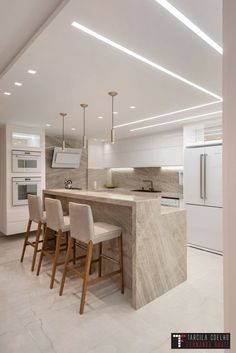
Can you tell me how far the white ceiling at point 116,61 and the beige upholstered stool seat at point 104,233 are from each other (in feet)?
5.39

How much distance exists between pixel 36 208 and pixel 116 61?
2280mm

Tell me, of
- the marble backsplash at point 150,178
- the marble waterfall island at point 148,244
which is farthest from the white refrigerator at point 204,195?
the marble waterfall island at point 148,244

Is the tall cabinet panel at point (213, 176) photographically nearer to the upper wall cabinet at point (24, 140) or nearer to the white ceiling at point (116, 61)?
the white ceiling at point (116, 61)

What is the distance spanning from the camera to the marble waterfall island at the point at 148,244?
2191mm

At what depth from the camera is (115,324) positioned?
6.44ft

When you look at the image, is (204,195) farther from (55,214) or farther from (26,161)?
(26,161)

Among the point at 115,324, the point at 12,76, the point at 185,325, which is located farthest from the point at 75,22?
the point at 185,325

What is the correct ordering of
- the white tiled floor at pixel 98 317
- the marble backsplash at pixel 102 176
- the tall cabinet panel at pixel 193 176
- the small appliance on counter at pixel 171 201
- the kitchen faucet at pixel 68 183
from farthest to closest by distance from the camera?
the kitchen faucet at pixel 68 183 → the marble backsplash at pixel 102 176 → the small appliance on counter at pixel 171 201 → the tall cabinet panel at pixel 193 176 → the white tiled floor at pixel 98 317

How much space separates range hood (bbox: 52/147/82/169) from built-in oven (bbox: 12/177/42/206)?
2.76 ft

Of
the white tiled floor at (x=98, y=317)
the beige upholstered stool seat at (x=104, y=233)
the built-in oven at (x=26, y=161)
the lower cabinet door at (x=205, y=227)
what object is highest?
the built-in oven at (x=26, y=161)

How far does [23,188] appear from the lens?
4.63m

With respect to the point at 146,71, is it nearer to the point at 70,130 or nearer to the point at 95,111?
the point at 95,111

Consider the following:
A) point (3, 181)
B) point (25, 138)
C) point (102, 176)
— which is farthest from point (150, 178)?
point (3, 181)

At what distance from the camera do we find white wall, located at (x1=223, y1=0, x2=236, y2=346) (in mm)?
998
